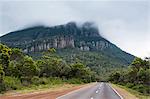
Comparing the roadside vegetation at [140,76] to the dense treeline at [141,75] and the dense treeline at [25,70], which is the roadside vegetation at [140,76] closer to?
the dense treeline at [141,75]

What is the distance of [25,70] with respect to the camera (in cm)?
5694

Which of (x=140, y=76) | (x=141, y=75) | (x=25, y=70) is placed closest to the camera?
(x=25, y=70)

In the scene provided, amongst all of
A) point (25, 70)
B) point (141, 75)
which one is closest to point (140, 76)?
point (141, 75)

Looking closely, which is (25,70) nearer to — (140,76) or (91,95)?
(91,95)

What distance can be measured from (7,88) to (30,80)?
57.1 ft

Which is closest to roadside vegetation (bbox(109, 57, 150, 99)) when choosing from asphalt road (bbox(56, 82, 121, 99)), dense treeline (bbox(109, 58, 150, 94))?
dense treeline (bbox(109, 58, 150, 94))

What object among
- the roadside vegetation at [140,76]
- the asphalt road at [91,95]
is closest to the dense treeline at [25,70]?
the asphalt road at [91,95]

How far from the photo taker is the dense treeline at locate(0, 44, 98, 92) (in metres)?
43.3

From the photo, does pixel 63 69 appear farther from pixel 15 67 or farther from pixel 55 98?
pixel 55 98

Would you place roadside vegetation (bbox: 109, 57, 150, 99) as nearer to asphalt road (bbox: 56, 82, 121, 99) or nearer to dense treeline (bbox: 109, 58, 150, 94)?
dense treeline (bbox: 109, 58, 150, 94)

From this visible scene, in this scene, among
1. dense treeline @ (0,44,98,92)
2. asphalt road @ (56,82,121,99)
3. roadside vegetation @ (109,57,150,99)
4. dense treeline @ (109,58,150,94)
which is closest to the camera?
asphalt road @ (56,82,121,99)

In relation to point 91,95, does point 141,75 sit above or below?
above

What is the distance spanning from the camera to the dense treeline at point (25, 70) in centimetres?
4327

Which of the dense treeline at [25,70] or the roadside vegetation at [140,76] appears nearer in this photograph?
the dense treeline at [25,70]
